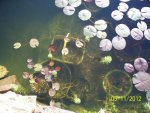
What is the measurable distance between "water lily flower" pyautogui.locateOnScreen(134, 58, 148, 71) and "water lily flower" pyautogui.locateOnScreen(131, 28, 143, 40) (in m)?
0.27

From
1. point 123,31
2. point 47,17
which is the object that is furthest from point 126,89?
point 47,17

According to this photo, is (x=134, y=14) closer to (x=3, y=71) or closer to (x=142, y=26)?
(x=142, y=26)

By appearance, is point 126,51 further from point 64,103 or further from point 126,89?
point 64,103

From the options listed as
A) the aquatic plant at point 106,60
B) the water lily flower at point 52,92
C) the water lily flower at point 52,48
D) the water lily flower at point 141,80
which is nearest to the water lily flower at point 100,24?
the aquatic plant at point 106,60

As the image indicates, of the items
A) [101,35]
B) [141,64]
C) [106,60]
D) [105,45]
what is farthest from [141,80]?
[101,35]

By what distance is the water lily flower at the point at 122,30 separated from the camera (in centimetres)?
346

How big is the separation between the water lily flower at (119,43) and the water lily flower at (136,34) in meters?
0.13

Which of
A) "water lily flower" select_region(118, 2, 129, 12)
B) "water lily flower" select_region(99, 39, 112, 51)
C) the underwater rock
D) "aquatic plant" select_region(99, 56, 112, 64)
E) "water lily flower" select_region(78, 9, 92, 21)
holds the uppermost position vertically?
"water lily flower" select_region(118, 2, 129, 12)

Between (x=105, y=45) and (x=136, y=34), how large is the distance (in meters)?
0.39

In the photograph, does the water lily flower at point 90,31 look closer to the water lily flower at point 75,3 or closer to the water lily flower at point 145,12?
the water lily flower at point 75,3

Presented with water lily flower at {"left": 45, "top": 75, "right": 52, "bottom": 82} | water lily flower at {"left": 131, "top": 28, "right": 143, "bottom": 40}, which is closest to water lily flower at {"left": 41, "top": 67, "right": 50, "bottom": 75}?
water lily flower at {"left": 45, "top": 75, "right": 52, "bottom": 82}

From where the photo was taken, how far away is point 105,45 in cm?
348

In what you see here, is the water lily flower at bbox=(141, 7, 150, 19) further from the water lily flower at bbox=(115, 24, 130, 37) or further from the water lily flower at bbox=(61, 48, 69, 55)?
the water lily flower at bbox=(61, 48, 69, 55)

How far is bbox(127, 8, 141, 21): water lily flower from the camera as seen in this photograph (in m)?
3.50
